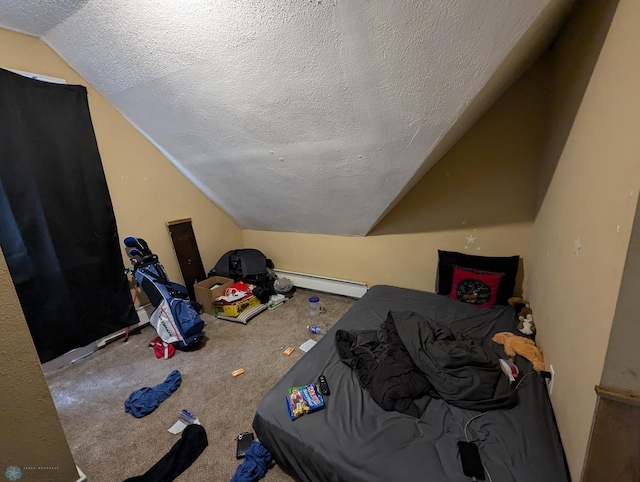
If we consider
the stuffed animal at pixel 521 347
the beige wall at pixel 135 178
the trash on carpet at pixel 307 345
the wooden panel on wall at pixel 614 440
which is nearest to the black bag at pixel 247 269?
the beige wall at pixel 135 178

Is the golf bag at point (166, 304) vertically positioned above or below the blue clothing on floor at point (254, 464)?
above

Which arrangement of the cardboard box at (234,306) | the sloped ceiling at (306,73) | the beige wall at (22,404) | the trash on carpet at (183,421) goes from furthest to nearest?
the cardboard box at (234,306) < the trash on carpet at (183,421) < the sloped ceiling at (306,73) < the beige wall at (22,404)

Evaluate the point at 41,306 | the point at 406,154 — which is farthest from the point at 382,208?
the point at 41,306

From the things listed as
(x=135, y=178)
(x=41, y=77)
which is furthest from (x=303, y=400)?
(x=41, y=77)

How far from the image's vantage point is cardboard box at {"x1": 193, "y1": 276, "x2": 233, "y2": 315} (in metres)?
2.83

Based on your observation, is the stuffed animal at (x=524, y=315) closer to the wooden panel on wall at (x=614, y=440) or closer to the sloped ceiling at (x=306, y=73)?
the wooden panel on wall at (x=614, y=440)

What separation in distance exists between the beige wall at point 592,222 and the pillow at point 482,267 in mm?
685

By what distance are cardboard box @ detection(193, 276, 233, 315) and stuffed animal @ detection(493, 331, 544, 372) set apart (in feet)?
7.60

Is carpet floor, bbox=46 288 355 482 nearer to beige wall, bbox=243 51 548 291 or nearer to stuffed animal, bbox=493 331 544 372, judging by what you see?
beige wall, bbox=243 51 548 291

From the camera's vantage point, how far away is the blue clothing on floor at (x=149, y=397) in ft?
5.72

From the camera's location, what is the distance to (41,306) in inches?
81.4

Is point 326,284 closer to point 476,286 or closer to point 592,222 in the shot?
point 476,286

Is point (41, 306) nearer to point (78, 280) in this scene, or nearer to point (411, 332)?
point (78, 280)

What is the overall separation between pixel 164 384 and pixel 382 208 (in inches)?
77.5
